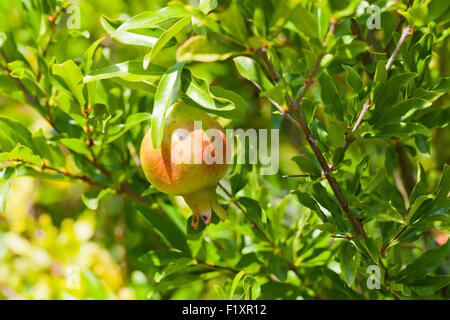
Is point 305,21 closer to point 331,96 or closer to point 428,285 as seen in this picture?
point 331,96

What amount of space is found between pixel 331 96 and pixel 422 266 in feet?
1.00

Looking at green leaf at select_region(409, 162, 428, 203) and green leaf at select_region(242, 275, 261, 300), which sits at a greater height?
green leaf at select_region(409, 162, 428, 203)

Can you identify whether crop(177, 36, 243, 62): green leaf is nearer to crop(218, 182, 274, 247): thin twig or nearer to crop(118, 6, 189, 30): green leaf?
crop(118, 6, 189, 30): green leaf

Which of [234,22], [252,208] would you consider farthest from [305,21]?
[252,208]

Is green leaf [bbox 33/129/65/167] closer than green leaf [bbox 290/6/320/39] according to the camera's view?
No

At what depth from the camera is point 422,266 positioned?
789 mm

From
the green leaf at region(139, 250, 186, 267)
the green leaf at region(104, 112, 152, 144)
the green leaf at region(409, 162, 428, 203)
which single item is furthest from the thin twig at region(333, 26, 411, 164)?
the green leaf at region(139, 250, 186, 267)

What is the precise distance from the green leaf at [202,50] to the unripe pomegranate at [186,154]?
146mm

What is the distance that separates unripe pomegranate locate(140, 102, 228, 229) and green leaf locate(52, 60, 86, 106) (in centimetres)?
15

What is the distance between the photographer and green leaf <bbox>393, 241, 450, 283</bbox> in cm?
79

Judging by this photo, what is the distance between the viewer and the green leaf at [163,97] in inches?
23.7

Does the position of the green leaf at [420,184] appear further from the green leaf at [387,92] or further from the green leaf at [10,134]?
the green leaf at [10,134]

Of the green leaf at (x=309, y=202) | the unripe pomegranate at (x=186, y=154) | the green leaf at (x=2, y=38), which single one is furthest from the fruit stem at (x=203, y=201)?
the green leaf at (x=2, y=38)

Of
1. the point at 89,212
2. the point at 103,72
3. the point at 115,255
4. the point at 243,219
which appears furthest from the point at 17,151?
the point at 115,255
